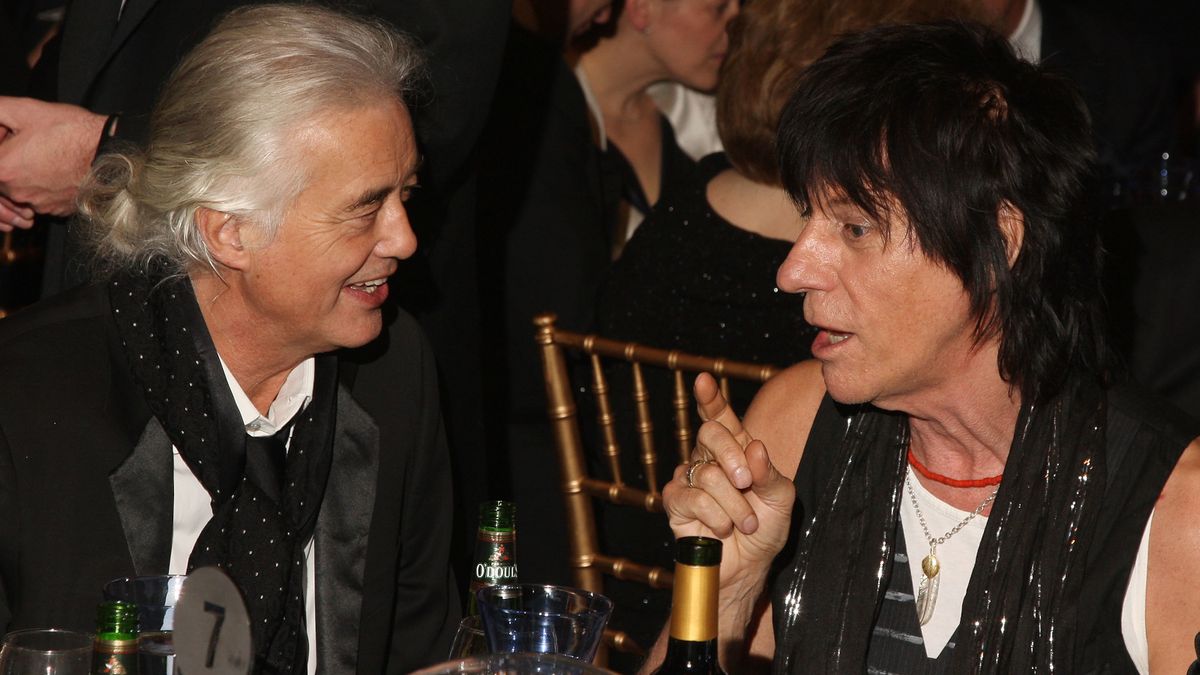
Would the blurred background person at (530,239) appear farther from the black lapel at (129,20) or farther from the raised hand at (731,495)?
the raised hand at (731,495)

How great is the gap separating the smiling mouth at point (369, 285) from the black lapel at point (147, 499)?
345 mm

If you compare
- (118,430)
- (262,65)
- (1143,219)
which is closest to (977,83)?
(1143,219)

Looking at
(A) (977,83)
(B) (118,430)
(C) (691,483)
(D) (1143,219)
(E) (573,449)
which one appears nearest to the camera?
(C) (691,483)

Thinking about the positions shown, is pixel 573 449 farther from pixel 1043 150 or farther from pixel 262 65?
pixel 1043 150

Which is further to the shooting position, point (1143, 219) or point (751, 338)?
point (751, 338)

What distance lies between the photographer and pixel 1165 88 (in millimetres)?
3719

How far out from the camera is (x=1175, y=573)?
1571 mm

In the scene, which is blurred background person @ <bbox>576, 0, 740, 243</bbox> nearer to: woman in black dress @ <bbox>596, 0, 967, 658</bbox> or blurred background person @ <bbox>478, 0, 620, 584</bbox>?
blurred background person @ <bbox>478, 0, 620, 584</bbox>

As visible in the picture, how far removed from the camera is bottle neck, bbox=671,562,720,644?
1023mm

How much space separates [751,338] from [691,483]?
122 centimetres

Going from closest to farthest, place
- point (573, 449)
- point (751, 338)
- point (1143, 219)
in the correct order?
point (1143, 219), point (573, 449), point (751, 338)

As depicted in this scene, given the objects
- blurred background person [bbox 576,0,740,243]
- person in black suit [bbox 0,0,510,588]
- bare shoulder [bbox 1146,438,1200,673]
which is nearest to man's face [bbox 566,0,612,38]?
blurred background person [bbox 576,0,740,243]

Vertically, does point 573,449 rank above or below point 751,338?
below

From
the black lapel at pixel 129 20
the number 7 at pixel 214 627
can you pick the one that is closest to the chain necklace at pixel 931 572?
the number 7 at pixel 214 627
